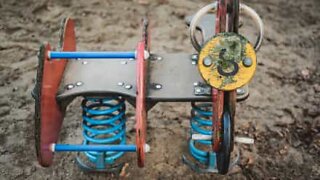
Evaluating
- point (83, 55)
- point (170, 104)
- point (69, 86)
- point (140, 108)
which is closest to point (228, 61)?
point (140, 108)

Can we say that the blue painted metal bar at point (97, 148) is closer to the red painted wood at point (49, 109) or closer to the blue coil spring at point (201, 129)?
the red painted wood at point (49, 109)

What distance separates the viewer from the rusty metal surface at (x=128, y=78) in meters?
2.17

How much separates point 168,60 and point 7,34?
1387 millimetres

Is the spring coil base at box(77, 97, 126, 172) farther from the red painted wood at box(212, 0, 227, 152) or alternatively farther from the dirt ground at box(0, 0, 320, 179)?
the red painted wood at box(212, 0, 227, 152)

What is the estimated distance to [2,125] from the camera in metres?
2.68

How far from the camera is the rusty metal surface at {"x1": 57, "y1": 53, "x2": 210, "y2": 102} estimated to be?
217cm

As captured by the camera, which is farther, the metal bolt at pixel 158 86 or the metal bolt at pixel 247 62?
the metal bolt at pixel 158 86

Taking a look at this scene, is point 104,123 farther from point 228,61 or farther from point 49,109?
point 228,61

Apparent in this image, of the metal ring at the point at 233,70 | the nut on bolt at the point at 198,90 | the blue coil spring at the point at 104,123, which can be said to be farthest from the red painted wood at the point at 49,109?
the metal ring at the point at 233,70

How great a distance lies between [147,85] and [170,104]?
0.66m

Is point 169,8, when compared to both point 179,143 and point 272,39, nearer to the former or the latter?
point 272,39

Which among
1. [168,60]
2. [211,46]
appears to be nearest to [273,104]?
[168,60]

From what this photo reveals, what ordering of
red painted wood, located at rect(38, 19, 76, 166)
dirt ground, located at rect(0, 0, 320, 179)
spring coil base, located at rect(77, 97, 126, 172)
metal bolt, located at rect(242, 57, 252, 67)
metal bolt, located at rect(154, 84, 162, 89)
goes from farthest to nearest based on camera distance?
dirt ground, located at rect(0, 0, 320, 179) → spring coil base, located at rect(77, 97, 126, 172) → metal bolt, located at rect(154, 84, 162, 89) → red painted wood, located at rect(38, 19, 76, 166) → metal bolt, located at rect(242, 57, 252, 67)

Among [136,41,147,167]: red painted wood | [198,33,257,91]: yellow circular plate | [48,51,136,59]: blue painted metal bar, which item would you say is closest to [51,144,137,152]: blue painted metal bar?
[136,41,147,167]: red painted wood
